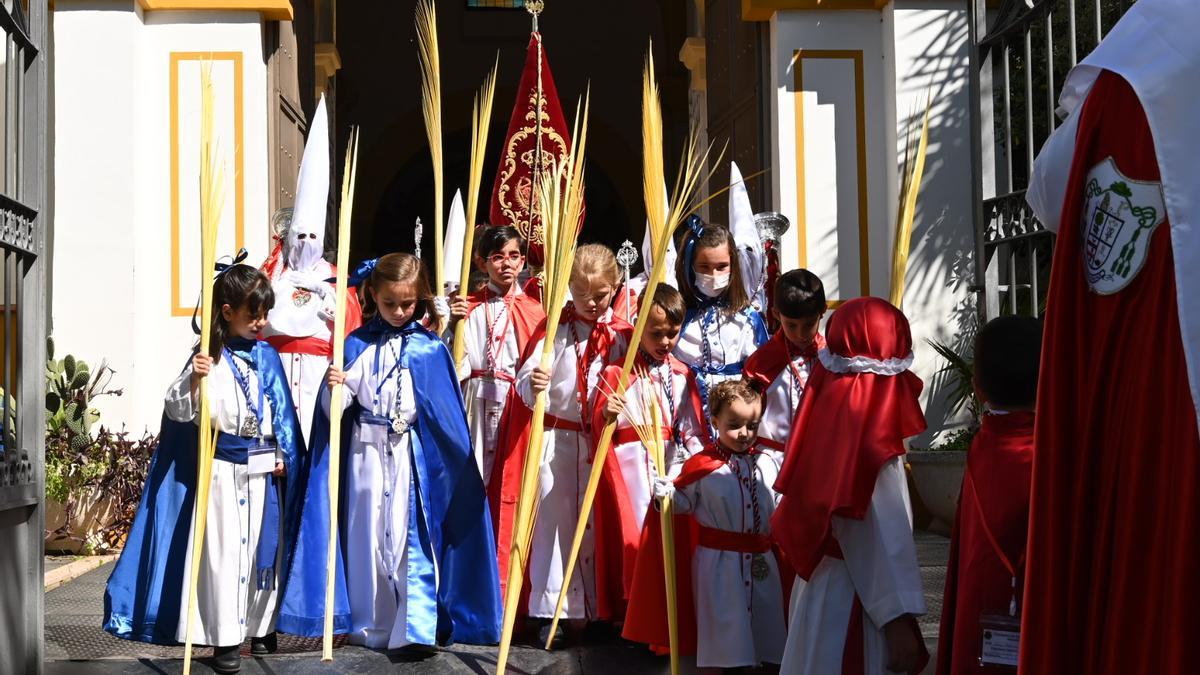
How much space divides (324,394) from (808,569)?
2.08 meters

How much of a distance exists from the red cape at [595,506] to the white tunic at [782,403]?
1.82ft

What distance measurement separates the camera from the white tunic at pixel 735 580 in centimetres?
464

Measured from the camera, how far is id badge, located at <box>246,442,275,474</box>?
5.11 meters

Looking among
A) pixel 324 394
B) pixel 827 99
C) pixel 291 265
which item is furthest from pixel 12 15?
pixel 827 99

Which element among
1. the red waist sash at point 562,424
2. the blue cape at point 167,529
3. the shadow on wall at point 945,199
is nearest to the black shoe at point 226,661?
the blue cape at point 167,529

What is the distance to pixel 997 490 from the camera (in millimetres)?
3402

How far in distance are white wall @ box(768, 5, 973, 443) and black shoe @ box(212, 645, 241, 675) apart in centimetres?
483

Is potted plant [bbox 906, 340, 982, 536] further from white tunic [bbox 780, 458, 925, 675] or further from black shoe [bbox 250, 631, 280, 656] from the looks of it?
white tunic [bbox 780, 458, 925, 675]

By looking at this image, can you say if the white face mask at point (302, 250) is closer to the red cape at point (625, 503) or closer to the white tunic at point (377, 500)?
the white tunic at point (377, 500)

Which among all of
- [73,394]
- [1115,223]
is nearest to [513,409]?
[1115,223]

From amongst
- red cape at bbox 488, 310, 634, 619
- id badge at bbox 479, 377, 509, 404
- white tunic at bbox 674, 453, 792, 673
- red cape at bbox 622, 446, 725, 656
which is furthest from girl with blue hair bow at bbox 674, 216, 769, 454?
id badge at bbox 479, 377, 509, 404

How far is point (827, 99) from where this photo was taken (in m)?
9.12

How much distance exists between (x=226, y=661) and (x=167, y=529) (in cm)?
48

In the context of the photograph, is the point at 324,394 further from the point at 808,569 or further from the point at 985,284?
the point at 985,284
